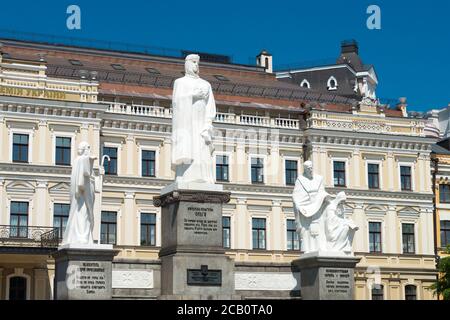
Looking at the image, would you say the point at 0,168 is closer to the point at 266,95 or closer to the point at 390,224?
the point at 266,95

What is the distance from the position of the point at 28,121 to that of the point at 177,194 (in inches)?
1094

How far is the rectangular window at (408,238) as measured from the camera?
2167 inches

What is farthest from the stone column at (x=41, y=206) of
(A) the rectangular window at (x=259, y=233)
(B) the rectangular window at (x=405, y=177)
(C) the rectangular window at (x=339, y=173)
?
(B) the rectangular window at (x=405, y=177)

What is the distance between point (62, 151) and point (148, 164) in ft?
15.7

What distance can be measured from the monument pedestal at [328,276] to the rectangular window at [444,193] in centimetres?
3595

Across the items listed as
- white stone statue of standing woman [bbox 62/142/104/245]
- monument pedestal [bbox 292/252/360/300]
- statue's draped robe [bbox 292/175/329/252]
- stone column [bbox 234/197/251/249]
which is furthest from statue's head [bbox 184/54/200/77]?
stone column [bbox 234/197/251/249]

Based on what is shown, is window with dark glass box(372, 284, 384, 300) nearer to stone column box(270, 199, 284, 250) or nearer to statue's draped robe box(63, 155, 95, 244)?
stone column box(270, 199, 284, 250)

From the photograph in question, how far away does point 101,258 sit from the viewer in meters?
21.0

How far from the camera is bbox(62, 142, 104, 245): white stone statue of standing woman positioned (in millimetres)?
21422

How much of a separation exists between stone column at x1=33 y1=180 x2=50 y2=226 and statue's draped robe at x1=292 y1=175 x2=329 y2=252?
2561cm

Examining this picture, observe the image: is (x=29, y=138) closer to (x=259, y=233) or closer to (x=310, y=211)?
(x=259, y=233)

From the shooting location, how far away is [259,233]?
171ft

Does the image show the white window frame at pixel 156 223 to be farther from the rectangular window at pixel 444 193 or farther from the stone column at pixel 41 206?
the rectangular window at pixel 444 193

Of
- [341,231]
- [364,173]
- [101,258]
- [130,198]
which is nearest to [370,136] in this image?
[364,173]
